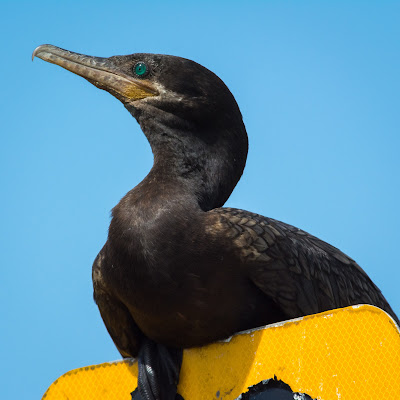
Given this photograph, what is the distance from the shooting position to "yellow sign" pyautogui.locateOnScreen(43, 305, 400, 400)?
321 centimetres

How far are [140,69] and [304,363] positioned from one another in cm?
230

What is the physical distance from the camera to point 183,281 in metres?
3.92

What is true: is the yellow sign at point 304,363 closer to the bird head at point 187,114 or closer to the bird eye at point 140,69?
the bird head at point 187,114

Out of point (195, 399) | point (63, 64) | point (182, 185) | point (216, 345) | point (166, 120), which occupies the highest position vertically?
point (63, 64)

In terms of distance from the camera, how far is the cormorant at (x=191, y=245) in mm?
3957

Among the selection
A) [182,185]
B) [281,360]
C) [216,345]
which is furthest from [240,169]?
[281,360]

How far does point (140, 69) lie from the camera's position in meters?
4.78

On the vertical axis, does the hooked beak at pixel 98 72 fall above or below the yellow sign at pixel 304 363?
above

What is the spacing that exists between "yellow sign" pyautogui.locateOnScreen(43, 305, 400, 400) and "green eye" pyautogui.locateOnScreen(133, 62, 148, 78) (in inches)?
72.2

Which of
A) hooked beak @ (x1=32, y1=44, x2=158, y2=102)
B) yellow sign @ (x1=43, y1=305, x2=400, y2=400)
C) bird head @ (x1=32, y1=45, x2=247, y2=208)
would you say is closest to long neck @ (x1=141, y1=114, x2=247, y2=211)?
bird head @ (x1=32, y1=45, x2=247, y2=208)

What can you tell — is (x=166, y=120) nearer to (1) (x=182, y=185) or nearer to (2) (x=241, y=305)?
(1) (x=182, y=185)

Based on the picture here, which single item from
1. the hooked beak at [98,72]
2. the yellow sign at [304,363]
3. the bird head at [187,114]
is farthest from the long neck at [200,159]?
the yellow sign at [304,363]

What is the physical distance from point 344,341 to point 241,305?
2.75 feet

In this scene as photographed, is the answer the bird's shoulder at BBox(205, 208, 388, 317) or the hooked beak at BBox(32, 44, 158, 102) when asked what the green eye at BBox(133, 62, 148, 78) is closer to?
the hooked beak at BBox(32, 44, 158, 102)
